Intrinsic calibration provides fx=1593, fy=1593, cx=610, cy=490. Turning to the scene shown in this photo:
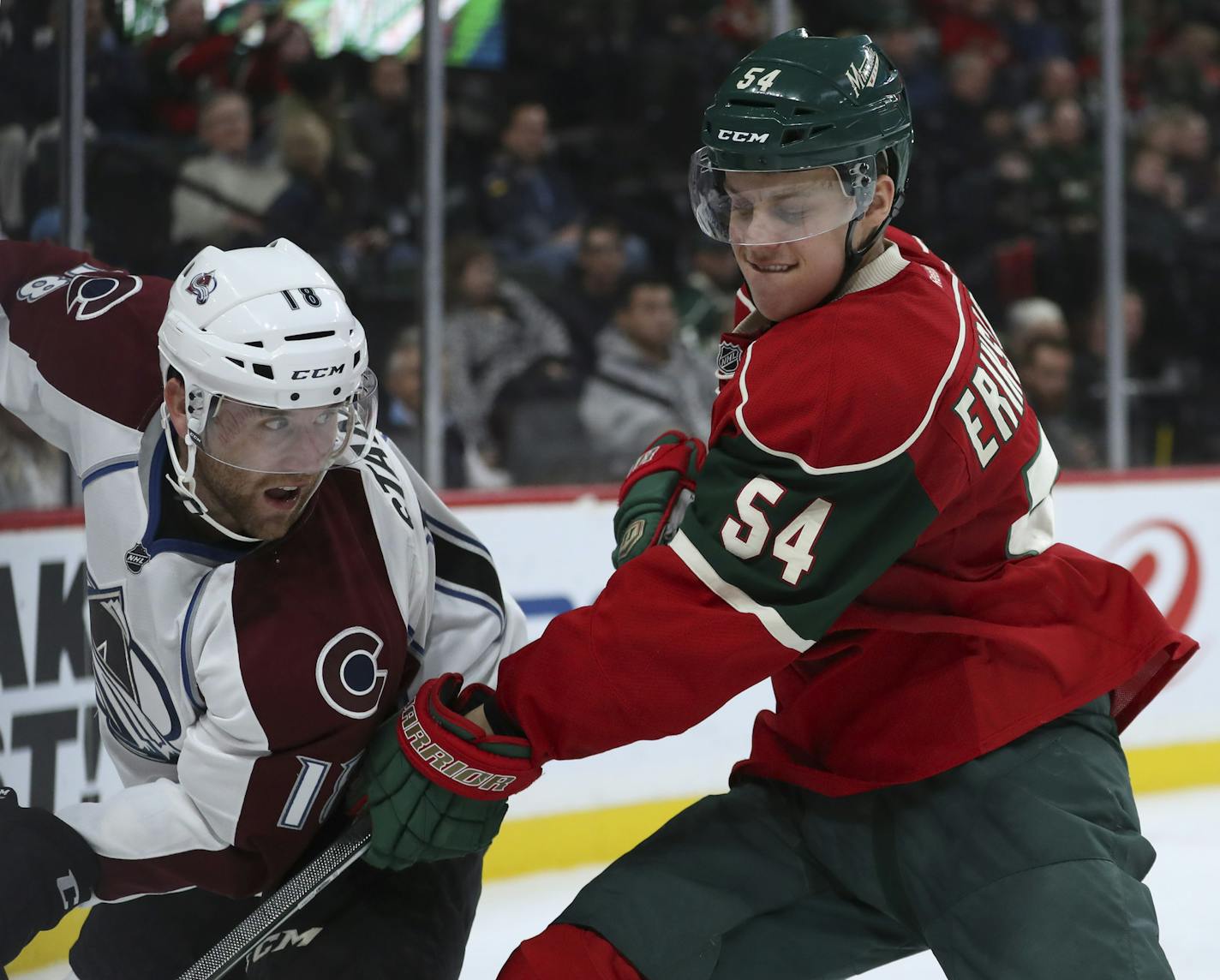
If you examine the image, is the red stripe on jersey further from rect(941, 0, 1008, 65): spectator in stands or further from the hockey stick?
rect(941, 0, 1008, 65): spectator in stands

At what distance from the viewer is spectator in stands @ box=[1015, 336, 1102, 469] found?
13.4 feet

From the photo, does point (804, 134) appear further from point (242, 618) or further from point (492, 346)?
point (492, 346)

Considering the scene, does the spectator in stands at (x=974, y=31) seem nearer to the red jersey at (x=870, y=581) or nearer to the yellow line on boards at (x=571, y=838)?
the yellow line on boards at (x=571, y=838)

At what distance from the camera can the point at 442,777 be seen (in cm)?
151

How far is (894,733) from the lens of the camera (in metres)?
1.62

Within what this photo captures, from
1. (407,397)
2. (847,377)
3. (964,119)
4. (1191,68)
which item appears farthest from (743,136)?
(1191,68)

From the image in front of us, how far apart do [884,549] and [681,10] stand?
324 cm

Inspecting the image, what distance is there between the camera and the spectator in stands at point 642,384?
367 centimetres

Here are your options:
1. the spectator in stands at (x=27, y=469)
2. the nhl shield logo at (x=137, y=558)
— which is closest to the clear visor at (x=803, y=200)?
the nhl shield logo at (x=137, y=558)

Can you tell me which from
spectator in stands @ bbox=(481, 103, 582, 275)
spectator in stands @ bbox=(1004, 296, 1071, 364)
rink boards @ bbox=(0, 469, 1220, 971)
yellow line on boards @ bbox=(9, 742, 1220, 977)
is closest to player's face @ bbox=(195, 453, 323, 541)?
rink boards @ bbox=(0, 469, 1220, 971)

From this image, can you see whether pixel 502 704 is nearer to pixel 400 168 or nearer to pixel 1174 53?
pixel 400 168

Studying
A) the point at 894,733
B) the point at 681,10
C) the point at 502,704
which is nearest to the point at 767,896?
the point at 894,733

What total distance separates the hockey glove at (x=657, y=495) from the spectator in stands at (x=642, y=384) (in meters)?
1.77

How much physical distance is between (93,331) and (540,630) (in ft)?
4.66
